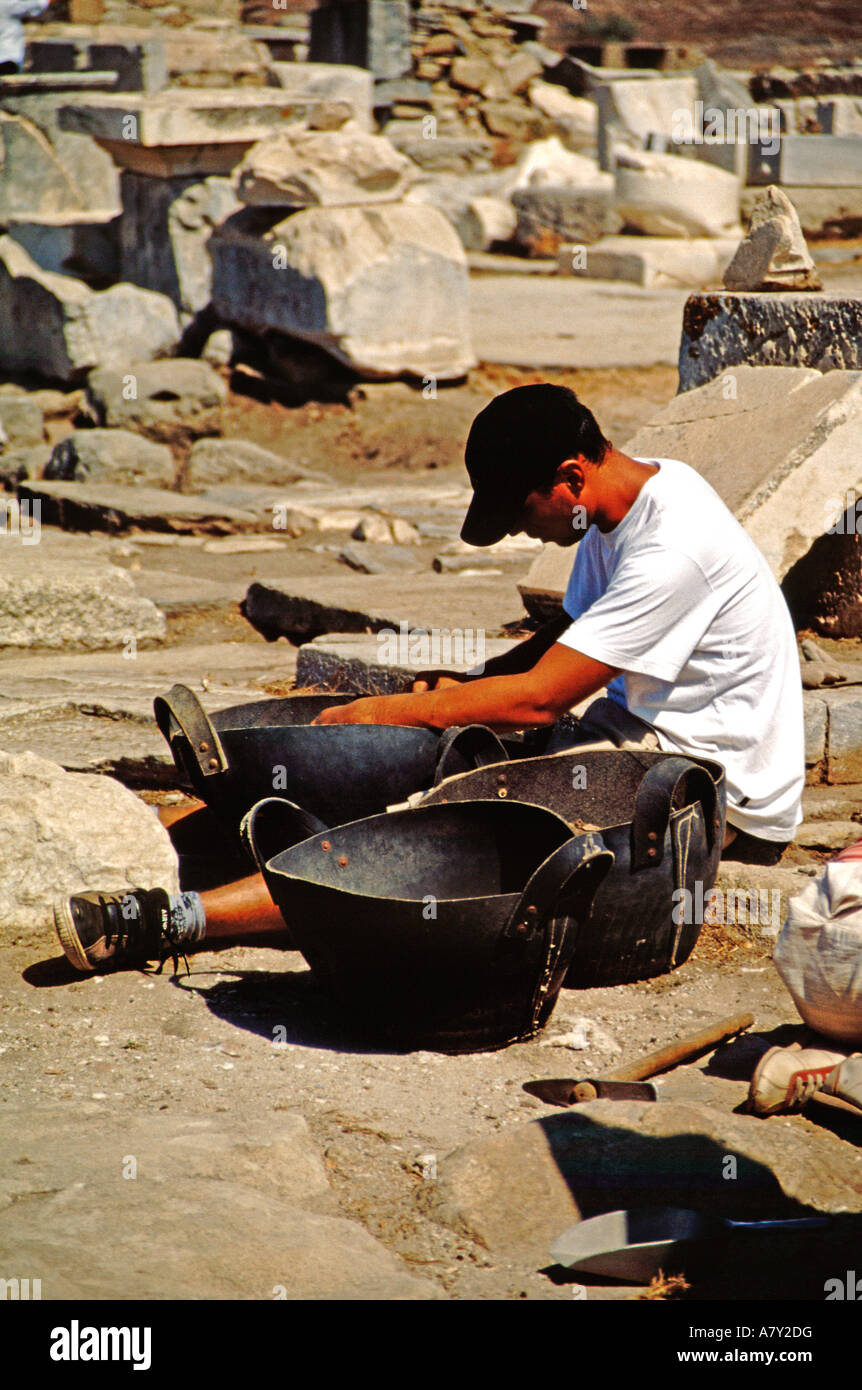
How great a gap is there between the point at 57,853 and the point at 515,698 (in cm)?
109

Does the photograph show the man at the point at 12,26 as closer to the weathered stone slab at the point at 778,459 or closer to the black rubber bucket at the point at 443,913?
the weathered stone slab at the point at 778,459

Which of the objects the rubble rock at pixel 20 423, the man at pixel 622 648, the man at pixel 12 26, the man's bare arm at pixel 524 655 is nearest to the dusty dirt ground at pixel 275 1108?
the man at pixel 622 648

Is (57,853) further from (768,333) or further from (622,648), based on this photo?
(768,333)

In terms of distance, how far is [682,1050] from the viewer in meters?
2.72

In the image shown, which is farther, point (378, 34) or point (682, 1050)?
point (378, 34)

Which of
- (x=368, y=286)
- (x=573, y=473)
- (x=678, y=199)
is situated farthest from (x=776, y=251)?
→ (x=678, y=199)

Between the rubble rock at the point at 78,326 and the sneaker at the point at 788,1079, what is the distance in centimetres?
828

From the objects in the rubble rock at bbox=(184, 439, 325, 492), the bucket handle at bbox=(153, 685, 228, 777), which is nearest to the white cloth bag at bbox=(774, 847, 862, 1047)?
the bucket handle at bbox=(153, 685, 228, 777)

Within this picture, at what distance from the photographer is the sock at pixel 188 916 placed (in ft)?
10.1

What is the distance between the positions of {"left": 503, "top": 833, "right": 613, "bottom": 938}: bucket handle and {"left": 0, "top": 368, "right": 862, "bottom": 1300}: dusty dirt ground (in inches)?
12.6

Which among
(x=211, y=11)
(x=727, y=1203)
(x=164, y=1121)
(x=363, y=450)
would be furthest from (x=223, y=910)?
(x=211, y=11)

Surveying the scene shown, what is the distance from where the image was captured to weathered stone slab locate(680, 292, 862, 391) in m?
4.64

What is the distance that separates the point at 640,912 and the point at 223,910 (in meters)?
0.92

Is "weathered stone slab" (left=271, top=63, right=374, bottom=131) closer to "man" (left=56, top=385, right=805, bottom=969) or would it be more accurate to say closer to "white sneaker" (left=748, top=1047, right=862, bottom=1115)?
"man" (left=56, top=385, right=805, bottom=969)
